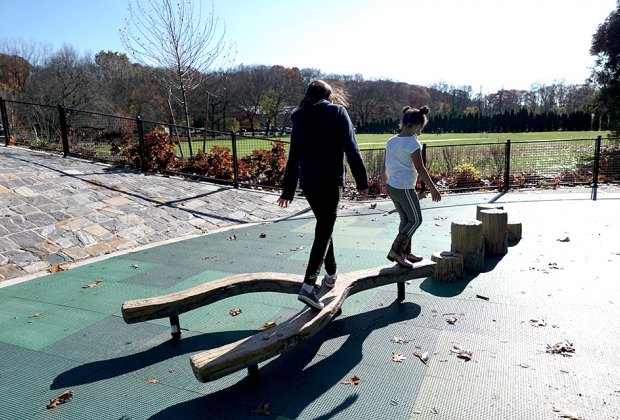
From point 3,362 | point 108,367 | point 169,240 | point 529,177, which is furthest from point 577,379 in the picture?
point 529,177

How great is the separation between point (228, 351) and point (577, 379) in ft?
7.50

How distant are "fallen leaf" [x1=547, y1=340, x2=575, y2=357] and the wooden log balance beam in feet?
4.34

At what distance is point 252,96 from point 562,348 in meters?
74.9

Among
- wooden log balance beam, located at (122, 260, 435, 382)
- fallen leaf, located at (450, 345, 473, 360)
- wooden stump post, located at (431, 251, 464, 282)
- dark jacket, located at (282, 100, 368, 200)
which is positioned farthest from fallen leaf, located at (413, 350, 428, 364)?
wooden stump post, located at (431, 251, 464, 282)

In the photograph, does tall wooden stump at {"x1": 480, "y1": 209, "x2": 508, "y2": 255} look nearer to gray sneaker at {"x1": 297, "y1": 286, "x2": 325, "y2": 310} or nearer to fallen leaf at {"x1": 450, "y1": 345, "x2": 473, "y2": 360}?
fallen leaf at {"x1": 450, "y1": 345, "x2": 473, "y2": 360}

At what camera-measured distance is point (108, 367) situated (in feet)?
10.2

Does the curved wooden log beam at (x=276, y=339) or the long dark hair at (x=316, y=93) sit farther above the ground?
the long dark hair at (x=316, y=93)

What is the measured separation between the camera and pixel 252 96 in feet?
243

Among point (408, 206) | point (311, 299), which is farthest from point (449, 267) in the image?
point (311, 299)

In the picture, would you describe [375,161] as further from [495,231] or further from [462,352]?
[462,352]

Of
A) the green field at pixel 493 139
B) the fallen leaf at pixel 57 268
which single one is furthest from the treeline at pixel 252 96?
the fallen leaf at pixel 57 268

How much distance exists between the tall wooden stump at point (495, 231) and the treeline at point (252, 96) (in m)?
13.8

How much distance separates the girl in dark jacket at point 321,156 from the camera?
10.2 feet

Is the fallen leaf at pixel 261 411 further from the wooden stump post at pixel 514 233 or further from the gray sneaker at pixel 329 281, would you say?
the wooden stump post at pixel 514 233
